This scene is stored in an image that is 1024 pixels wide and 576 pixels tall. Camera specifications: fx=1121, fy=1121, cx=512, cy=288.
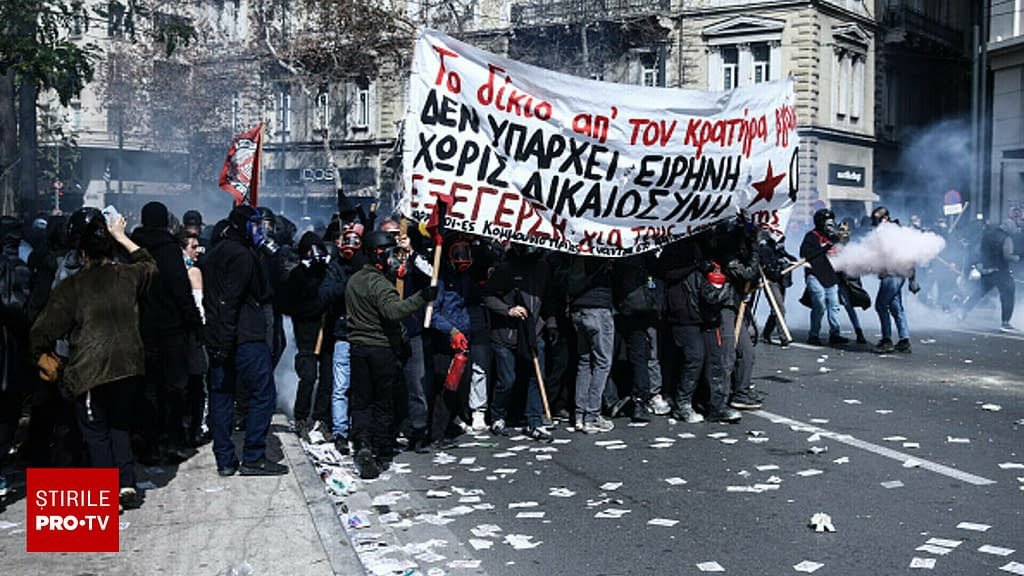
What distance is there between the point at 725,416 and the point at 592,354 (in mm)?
1318

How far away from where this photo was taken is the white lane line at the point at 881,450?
764cm

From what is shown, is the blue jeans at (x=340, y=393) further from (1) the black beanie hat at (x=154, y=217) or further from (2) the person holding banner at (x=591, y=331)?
(2) the person holding banner at (x=591, y=331)

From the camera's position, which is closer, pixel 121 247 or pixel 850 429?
pixel 121 247

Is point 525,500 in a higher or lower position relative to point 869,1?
lower

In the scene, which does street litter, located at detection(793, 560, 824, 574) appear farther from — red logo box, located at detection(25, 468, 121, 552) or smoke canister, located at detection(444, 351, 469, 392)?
red logo box, located at detection(25, 468, 121, 552)

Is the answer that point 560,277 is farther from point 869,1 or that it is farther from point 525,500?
point 869,1

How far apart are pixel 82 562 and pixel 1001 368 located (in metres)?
10.6

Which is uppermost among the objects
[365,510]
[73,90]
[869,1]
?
[869,1]

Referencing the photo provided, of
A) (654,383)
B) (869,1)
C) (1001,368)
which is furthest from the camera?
(869,1)

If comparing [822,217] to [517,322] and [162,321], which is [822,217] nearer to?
[517,322]

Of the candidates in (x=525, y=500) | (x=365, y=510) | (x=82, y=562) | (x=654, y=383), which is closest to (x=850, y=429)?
(x=654, y=383)

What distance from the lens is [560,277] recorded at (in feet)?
31.6

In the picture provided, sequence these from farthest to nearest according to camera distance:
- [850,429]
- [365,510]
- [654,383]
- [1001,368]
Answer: [1001,368] → [654,383] → [850,429] → [365,510]

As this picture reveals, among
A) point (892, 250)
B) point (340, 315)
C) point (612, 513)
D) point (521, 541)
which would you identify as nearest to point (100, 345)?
point (340, 315)
